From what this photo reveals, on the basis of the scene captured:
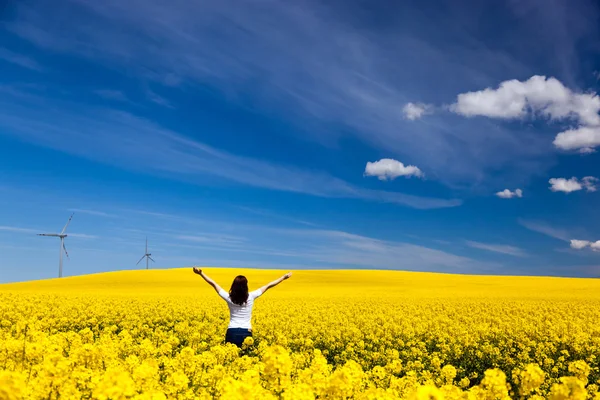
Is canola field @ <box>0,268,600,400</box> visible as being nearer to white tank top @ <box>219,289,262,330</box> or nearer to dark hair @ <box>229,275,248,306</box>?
white tank top @ <box>219,289,262,330</box>

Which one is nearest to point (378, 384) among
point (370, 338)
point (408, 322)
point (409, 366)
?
point (409, 366)

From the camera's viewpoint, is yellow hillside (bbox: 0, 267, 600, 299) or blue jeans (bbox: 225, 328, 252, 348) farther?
yellow hillside (bbox: 0, 267, 600, 299)

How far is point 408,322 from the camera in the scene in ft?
59.8

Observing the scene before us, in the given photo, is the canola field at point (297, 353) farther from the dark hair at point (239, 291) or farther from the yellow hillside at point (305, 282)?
the yellow hillside at point (305, 282)

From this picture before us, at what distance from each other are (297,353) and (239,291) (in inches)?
107

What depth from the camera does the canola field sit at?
17.6 feet

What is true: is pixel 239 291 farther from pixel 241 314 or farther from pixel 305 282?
pixel 305 282

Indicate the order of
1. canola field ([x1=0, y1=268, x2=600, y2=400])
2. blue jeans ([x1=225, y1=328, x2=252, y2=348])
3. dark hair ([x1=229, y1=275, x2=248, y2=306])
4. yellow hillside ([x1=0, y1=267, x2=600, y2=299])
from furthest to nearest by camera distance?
→ yellow hillside ([x1=0, y1=267, x2=600, y2=299]), blue jeans ([x1=225, y1=328, x2=252, y2=348]), dark hair ([x1=229, y1=275, x2=248, y2=306]), canola field ([x1=0, y1=268, x2=600, y2=400])

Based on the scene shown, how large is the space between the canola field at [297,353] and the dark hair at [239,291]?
2.83ft

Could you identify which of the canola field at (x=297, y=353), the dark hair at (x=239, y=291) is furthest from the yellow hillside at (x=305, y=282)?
the dark hair at (x=239, y=291)

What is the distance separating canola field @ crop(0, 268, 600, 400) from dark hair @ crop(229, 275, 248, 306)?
0.86m

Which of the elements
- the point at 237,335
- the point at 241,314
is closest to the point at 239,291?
the point at 241,314

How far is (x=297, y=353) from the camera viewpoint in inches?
450

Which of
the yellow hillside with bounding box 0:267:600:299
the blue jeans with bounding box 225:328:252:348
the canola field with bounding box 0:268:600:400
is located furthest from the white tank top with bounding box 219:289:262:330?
the yellow hillside with bounding box 0:267:600:299
